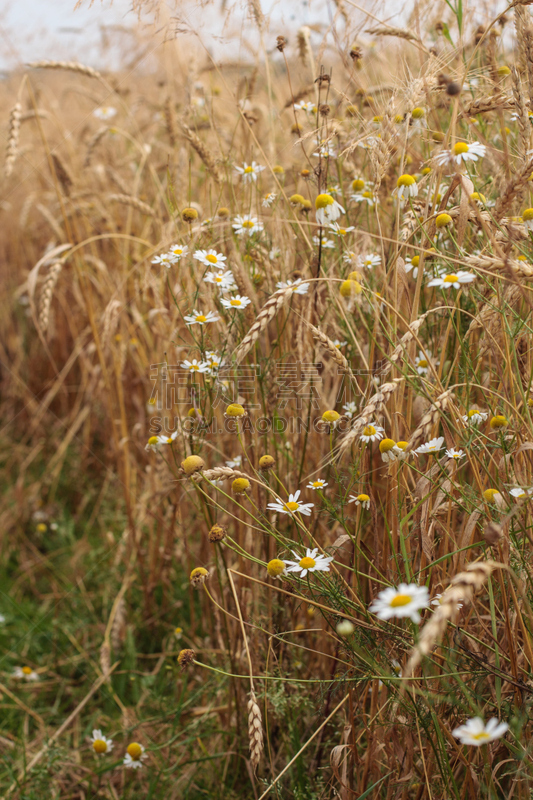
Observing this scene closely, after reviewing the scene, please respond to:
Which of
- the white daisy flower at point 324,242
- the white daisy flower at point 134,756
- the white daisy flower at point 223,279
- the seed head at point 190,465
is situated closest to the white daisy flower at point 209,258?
the white daisy flower at point 223,279

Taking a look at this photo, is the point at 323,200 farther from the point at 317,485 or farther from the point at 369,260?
the point at 317,485

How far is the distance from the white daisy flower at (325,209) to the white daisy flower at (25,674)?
5.13 feet

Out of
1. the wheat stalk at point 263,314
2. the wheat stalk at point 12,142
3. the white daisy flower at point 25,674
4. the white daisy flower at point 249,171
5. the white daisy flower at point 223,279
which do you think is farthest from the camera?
the white daisy flower at point 25,674

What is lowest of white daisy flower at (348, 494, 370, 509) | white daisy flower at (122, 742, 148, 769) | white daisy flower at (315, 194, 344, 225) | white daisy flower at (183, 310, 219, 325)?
white daisy flower at (122, 742, 148, 769)

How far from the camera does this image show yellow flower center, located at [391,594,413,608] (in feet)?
1.99

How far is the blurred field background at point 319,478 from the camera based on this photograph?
905 mm

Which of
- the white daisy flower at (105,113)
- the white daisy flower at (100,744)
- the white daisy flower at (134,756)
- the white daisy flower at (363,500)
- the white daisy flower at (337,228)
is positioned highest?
the white daisy flower at (105,113)

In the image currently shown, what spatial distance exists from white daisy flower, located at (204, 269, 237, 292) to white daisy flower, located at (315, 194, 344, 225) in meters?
0.22

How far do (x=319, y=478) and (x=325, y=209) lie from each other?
2.04 feet

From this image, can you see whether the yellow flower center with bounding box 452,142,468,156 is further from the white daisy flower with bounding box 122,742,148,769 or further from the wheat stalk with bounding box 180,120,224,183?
the white daisy flower with bounding box 122,742,148,769

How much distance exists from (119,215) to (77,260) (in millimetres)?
912

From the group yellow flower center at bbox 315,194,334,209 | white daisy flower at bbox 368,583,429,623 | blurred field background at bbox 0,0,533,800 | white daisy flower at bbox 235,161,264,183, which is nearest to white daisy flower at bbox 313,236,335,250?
blurred field background at bbox 0,0,533,800

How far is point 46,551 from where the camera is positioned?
2344 millimetres

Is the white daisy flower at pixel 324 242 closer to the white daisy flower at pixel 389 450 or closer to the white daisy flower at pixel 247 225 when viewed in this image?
the white daisy flower at pixel 247 225
